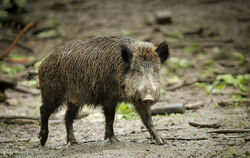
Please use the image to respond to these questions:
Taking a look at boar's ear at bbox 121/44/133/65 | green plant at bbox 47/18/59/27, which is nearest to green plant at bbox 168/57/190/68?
green plant at bbox 47/18/59/27

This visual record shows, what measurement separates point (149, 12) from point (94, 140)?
1226cm

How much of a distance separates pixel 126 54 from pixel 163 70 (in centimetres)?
665

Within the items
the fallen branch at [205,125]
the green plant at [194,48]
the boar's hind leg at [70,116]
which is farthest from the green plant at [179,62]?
the boar's hind leg at [70,116]

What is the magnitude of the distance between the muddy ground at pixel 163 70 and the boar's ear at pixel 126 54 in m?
1.29

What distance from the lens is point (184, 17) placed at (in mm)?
17406

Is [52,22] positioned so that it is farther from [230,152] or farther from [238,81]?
[230,152]

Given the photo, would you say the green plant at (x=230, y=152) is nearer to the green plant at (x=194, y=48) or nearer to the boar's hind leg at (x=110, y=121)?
the boar's hind leg at (x=110, y=121)

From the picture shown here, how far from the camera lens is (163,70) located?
12.1m

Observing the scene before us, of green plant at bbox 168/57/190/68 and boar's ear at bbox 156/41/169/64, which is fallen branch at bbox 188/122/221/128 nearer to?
boar's ear at bbox 156/41/169/64

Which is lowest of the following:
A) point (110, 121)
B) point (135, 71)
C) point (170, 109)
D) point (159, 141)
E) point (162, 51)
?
point (170, 109)

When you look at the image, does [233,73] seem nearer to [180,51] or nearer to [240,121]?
[180,51]

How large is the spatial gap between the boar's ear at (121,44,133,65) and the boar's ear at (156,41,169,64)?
1.67 feet

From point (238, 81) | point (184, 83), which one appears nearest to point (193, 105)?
point (238, 81)

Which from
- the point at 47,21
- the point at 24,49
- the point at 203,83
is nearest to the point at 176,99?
the point at 203,83
